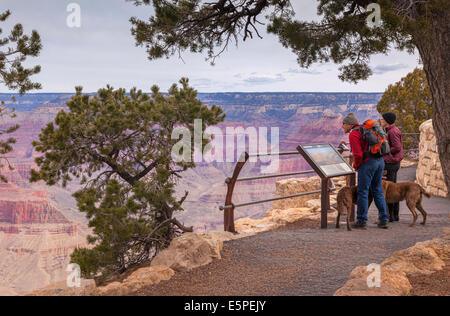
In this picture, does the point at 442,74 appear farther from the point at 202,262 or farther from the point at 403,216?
the point at 403,216

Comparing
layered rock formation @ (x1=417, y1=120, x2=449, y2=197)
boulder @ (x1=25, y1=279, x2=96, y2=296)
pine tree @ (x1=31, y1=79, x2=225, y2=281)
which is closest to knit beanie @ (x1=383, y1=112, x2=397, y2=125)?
pine tree @ (x1=31, y1=79, x2=225, y2=281)

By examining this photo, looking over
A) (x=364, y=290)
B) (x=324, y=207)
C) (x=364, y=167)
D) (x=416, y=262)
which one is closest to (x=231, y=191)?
(x=324, y=207)

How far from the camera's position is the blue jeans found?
614 cm

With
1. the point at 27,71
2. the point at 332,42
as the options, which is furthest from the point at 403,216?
the point at 27,71

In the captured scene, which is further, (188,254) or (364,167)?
(364,167)

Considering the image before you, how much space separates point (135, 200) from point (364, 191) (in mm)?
3395

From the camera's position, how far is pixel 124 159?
5559 millimetres

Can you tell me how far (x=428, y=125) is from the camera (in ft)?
38.5

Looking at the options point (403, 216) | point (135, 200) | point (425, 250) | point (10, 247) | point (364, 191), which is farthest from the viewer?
point (10, 247)

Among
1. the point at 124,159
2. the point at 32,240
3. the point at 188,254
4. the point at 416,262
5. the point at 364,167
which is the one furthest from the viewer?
the point at 32,240

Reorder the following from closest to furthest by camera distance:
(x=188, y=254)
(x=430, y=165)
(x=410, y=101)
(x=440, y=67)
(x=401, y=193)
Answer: (x=440, y=67) → (x=188, y=254) → (x=401, y=193) → (x=430, y=165) → (x=410, y=101)

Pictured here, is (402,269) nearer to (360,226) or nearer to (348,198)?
(348,198)

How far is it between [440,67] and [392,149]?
2.57m

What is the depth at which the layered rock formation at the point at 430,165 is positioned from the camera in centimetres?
1098
